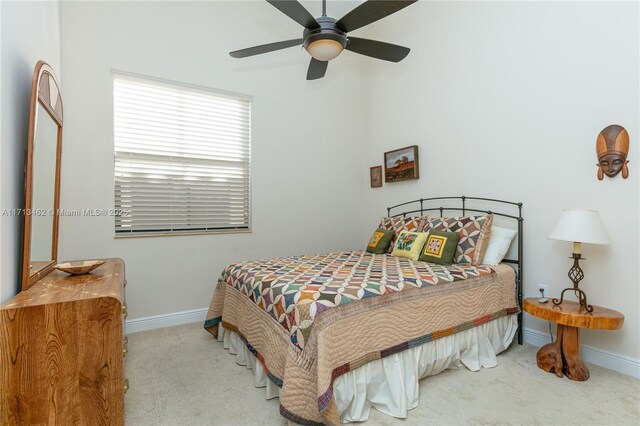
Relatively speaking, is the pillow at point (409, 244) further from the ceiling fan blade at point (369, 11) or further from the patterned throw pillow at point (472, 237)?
the ceiling fan blade at point (369, 11)

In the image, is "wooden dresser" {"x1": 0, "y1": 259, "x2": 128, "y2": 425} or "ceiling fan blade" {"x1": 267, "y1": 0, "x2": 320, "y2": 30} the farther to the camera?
"ceiling fan blade" {"x1": 267, "y1": 0, "x2": 320, "y2": 30}

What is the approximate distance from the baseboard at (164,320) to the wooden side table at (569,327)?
2936mm

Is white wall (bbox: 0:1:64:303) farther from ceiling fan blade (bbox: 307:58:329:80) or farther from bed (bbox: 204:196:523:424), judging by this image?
ceiling fan blade (bbox: 307:58:329:80)

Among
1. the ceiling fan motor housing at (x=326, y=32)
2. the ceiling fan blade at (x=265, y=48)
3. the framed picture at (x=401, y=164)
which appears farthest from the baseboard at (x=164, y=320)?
the ceiling fan motor housing at (x=326, y=32)

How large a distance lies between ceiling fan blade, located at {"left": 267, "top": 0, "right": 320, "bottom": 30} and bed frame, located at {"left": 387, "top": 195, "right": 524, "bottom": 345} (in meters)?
2.14

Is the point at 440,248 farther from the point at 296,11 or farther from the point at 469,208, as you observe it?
the point at 296,11

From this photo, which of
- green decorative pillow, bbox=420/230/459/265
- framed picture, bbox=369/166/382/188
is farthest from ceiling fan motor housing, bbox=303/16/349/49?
framed picture, bbox=369/166/382/188

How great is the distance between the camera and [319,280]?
1.98 m

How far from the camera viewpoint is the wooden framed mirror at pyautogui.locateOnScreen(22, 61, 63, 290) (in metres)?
1.39

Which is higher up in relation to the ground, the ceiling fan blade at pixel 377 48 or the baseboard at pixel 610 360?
the ceiling fan blade at pixel 377 48

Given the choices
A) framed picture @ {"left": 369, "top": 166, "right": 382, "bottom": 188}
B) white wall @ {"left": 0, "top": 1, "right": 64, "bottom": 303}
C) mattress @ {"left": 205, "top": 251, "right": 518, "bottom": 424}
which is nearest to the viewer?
white wall @ {"left": 0, "top": 1, "right": 64, "bottom": 303}

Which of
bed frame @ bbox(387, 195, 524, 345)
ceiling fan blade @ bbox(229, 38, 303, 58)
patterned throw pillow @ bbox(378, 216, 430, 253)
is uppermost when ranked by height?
ceiling fan blade @ bbox(229, 38, 303, 58)

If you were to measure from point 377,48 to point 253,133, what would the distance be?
174cm

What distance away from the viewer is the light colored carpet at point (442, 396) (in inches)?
65.9
